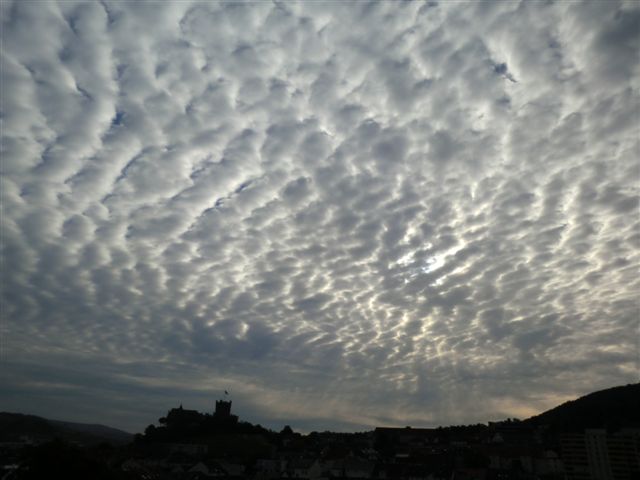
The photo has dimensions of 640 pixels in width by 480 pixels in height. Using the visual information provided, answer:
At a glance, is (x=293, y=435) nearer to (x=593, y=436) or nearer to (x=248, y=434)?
(x=248, y=434)

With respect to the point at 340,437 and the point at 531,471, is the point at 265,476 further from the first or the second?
the point at 340,437

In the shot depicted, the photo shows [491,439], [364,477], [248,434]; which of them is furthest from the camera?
[248,434]

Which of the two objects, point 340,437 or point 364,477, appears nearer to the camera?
point 364,477

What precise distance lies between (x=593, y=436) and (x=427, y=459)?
287 ft

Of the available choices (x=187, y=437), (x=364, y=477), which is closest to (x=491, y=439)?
(x=364, y=477)

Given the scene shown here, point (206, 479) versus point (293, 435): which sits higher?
point (293, 435)

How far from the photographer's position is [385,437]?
172 meters

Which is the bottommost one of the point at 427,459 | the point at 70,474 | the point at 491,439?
the point at 70,474

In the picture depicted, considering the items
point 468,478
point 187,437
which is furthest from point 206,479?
point 187,437

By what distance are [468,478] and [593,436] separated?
103729 mm

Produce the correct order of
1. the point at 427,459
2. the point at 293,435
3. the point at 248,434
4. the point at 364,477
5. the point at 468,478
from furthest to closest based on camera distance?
the point at 293,435 < the point at 248,434 < the point at 427,459 < the point at 364,477 < the point at 468,478

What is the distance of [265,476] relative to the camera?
110 metres

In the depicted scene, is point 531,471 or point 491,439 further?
point 491,439

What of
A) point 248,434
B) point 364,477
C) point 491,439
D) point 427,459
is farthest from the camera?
point 248,434
